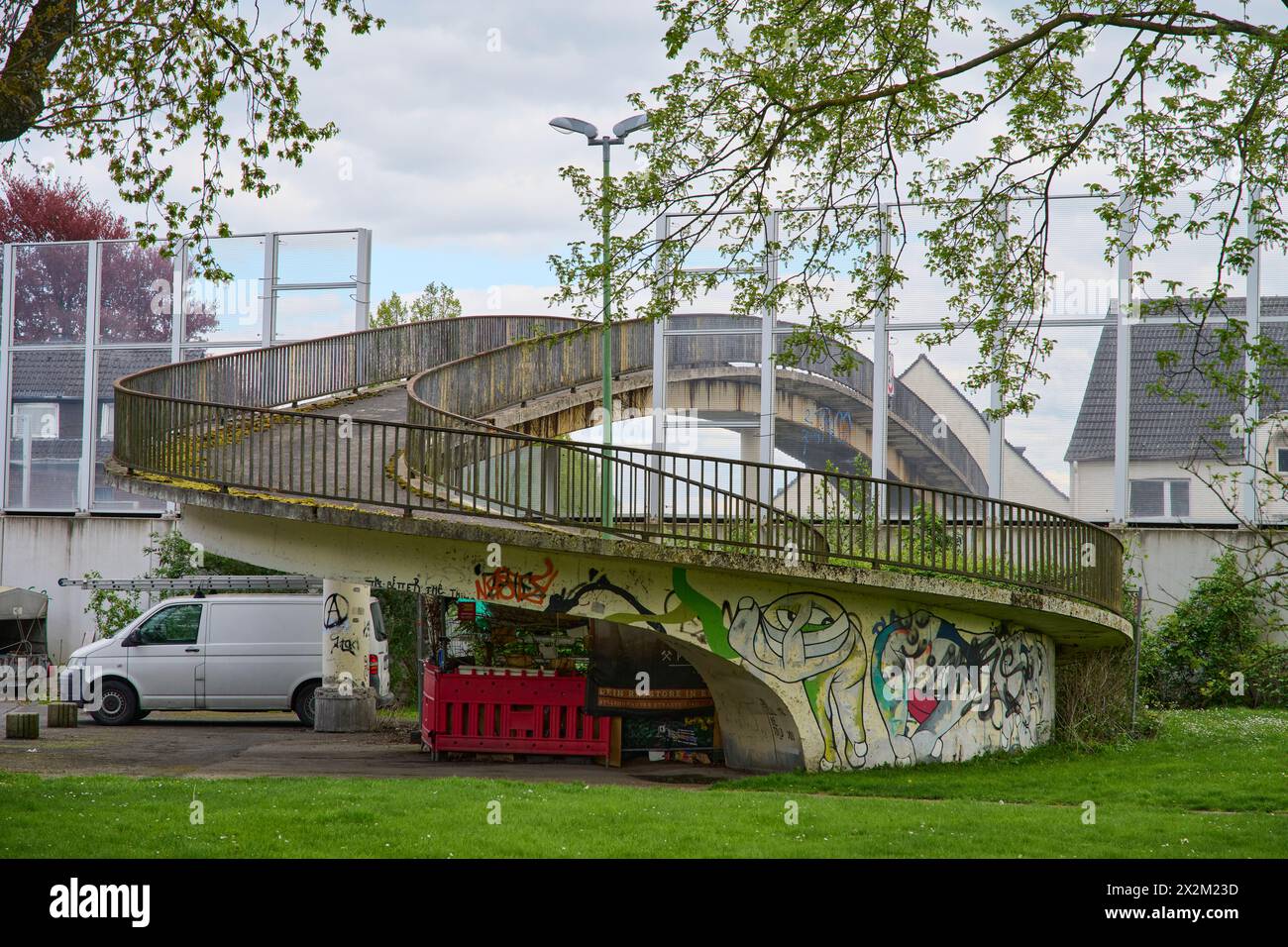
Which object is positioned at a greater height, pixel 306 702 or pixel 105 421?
pixel 105 421

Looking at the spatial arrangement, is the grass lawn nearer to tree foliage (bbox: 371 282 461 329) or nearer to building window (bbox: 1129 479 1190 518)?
building window (bbox: 1129 479 1190 518)

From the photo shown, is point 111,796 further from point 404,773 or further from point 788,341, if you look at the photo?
point 788,341

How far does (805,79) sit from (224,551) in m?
8.40

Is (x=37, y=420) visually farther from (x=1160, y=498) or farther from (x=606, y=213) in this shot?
(x=1160, y=498)

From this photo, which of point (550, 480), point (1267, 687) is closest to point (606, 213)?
point (550, 480)

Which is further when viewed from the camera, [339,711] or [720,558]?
[339,711]

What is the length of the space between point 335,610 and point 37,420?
14.4 m

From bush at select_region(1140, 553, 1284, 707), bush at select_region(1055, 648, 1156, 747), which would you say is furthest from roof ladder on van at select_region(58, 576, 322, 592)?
bush at select_region(1140, 553, 1284, 707)

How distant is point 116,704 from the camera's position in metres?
19.6

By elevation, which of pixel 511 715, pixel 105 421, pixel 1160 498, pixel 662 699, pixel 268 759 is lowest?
pixel 268 759

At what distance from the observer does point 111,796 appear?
1098 cm

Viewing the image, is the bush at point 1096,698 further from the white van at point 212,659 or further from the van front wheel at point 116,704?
the van front wheel at point 116,704

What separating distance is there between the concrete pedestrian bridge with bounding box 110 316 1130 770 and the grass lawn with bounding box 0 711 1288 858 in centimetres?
97

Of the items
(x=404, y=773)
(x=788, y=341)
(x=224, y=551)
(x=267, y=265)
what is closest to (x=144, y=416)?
(x=224, y=551)
